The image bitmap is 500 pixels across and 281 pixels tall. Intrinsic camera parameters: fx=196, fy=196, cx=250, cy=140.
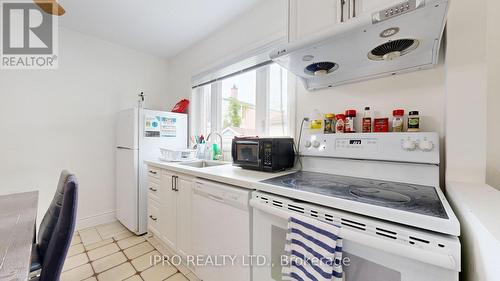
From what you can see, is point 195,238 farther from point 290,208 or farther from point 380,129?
point 380,129

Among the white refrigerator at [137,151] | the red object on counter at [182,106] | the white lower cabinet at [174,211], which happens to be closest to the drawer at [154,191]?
the white lower cabinet at [174,211]

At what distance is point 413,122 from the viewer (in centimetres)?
108

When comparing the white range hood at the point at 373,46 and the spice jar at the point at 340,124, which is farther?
the spice jar at the point at 340,124

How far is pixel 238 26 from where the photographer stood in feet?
6.77

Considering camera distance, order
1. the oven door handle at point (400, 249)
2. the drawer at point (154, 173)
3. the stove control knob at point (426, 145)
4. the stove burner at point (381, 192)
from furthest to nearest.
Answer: the drawer at point (154, 173)
the stove control knob at point (426, 145)
the stove burner at point (381, 192)
the oven door handle at point (400, 249)

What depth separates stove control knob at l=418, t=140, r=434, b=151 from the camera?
1001 mm

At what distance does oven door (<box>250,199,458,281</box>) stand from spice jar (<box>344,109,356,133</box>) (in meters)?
0.74

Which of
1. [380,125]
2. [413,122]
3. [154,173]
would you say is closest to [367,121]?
[380,125]

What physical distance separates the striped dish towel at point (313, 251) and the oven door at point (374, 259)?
0.12 ft

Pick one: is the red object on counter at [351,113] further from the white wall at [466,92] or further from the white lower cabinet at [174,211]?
the white lower cabinet at [174,211]

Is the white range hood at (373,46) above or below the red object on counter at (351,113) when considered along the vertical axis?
above

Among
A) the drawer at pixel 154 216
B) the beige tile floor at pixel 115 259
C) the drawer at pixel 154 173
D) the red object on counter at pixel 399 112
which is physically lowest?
the beige tile floor at pixel 115 259

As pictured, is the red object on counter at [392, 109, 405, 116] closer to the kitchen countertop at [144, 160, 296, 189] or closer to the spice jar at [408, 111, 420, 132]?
the spice jar at [408, 111, 420, 132]

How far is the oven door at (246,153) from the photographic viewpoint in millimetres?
1499
